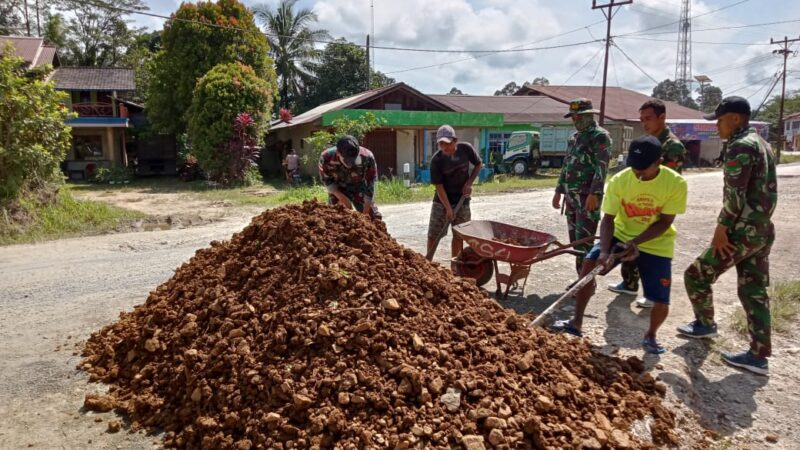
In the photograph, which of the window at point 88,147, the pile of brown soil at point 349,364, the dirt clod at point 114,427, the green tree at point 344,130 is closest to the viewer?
the pile of brown soil at point 349,364

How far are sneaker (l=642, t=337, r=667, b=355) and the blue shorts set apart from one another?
30cm

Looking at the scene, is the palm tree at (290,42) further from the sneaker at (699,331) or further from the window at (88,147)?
the sneaker at (699,331)

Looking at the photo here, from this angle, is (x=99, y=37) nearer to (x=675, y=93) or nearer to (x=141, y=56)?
(x=141, y=56)

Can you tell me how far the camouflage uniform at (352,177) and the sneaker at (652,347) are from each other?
2.68m

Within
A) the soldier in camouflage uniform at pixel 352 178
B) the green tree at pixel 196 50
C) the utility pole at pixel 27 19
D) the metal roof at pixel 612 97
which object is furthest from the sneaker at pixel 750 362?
the utility pole at pixel 27 19

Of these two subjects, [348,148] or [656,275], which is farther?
[348,148]

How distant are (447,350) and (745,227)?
2.09m

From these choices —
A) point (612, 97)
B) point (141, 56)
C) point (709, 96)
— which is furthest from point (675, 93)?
point (141, 56)

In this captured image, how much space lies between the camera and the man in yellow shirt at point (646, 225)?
3590 millimetres

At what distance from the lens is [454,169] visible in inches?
214

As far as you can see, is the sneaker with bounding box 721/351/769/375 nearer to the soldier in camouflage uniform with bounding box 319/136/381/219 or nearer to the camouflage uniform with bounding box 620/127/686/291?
the camouflage uniform with bounding box 620/127/686/291

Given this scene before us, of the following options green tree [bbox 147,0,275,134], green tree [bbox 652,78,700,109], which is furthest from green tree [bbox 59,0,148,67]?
green tree [bbox 652,78,700,109]

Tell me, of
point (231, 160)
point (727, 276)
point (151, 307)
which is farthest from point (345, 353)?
point (231, 160)

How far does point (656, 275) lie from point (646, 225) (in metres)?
0.36
